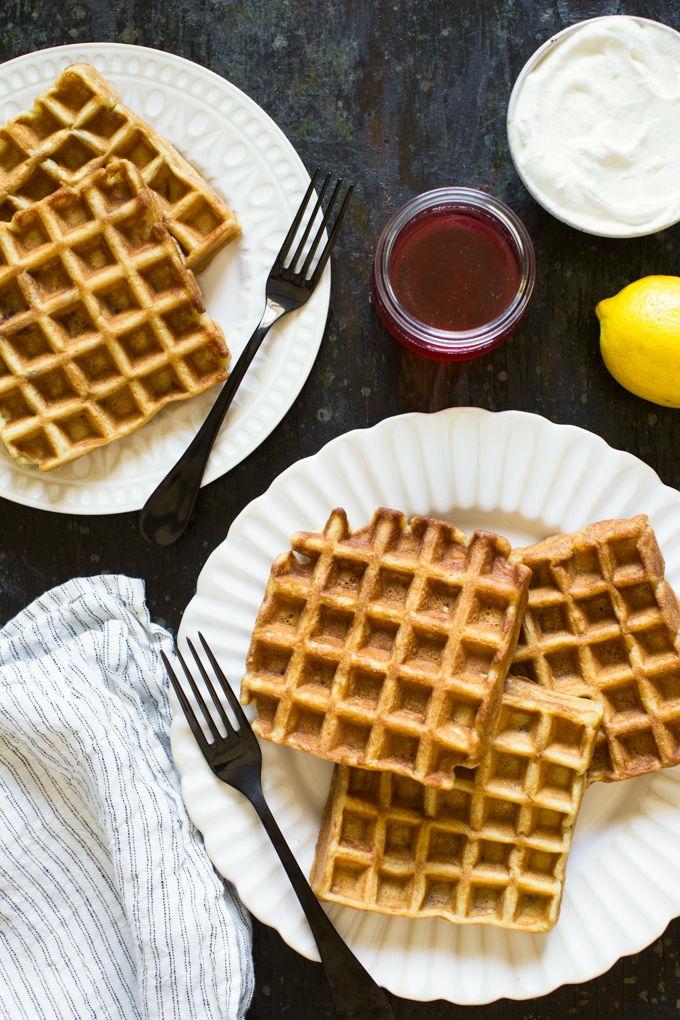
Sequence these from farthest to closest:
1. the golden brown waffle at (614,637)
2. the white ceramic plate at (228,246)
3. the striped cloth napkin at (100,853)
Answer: the white ceramic plate at (228,246) → the striped cloth napkin at (100,853) → the golden brown waffle at (614,637)

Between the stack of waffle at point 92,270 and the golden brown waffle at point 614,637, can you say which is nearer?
the golden brown waffle at point 614,637

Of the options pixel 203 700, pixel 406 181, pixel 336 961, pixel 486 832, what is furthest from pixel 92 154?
pixel 336 961

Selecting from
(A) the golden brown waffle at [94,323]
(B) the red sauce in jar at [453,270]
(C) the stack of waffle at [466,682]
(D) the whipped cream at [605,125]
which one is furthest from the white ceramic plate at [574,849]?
(D) the whipped cream at [605,125]

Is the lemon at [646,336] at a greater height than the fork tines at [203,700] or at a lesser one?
greater

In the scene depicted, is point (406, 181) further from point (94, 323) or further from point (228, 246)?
point (94, 323)

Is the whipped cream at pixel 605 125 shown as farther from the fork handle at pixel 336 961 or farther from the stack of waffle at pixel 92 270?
the fork handle at pixel 336 961

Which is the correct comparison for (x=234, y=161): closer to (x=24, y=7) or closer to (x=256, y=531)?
(x=24, y=7)

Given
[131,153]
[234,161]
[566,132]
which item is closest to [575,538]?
[566,132]

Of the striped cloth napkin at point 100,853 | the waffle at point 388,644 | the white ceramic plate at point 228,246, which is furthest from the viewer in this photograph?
the white ceramic plate at point 228,246
